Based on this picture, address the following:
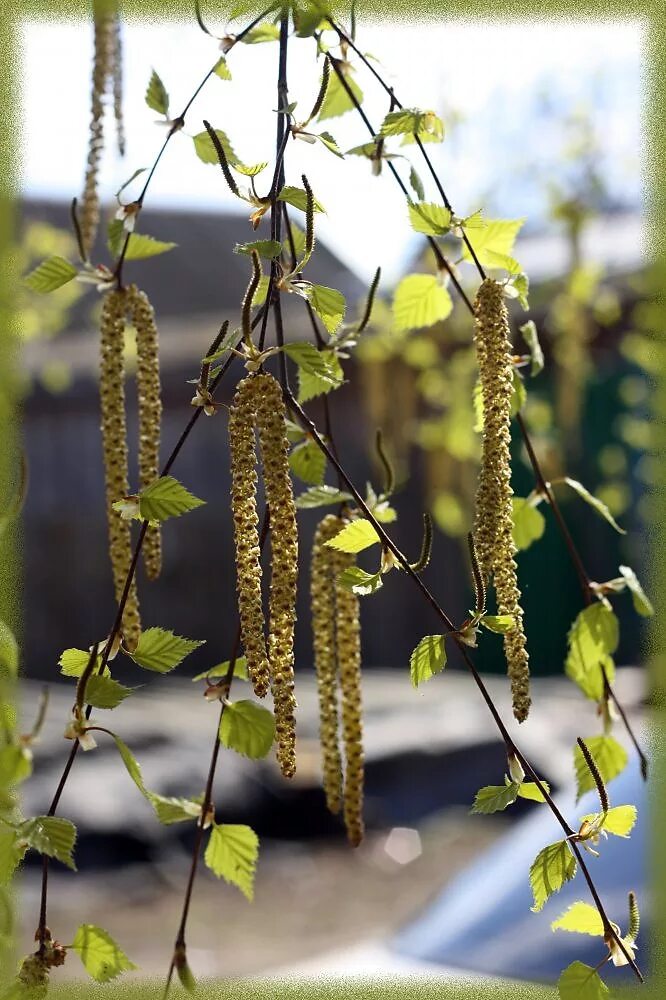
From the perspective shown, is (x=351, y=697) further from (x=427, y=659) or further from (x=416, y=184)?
(x=416, y=184)

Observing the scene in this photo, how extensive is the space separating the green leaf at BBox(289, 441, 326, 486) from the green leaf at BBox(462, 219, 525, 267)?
0.19 metres

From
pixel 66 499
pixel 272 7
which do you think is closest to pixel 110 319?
pixel 272 7

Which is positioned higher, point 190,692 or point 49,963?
point 49,963

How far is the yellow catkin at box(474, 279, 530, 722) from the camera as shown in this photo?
789 mm

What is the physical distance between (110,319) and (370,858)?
4984 millimetres

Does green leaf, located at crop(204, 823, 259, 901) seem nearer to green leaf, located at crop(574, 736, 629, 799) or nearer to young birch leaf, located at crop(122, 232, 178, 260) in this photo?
green leaf, located at crop(574, 736, 629, 799)

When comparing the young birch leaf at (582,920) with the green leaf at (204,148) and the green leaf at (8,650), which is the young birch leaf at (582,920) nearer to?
the green leaf at (8,650)

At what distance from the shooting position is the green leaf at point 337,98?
92 cm

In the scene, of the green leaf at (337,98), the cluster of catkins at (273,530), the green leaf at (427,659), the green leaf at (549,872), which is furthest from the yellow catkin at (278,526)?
the green leaf at (337,98)

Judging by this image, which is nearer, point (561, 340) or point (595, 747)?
point (595, 747)

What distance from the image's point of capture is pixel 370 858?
18.1 ft

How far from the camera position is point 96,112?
93cm

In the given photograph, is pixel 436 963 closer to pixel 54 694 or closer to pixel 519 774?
pixel 519 774

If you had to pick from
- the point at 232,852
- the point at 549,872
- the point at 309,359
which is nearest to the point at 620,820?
the point at 549,872
